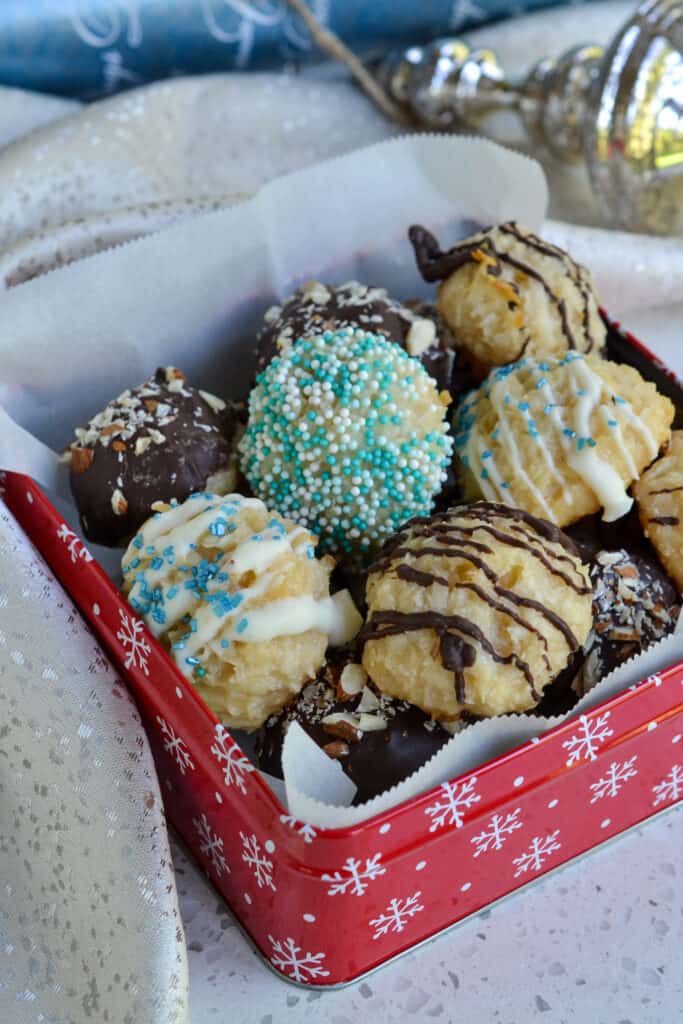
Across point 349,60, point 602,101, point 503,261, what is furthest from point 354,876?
point 349,60

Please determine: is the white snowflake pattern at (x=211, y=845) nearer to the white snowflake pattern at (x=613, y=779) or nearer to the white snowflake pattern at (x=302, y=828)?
the white snowflake pattern at (x=302, y=828)

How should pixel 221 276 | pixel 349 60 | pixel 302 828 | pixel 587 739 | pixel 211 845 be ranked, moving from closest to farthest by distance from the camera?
pixel 302 828, pixel 587 739, pixel 211 845, pixel 221 276, pixel 349 60

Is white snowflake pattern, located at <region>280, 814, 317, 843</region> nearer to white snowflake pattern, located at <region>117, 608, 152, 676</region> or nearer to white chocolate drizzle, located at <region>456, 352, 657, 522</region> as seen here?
white snowflake pattern, located at <region>117, 608, 152, 676</region>

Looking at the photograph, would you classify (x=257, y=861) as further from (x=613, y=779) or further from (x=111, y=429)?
(x=111, y=429)

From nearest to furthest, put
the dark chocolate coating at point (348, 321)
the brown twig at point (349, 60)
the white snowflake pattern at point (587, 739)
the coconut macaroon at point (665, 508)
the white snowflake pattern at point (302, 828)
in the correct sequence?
the white snowflake pattern at point (302, 828)
the white snowflake pattern at point (587, 739)
the coconut macaroon at point (665, 508)
the dark chocolate coating at point (348, 321)
the brown twig at point (349, 60)

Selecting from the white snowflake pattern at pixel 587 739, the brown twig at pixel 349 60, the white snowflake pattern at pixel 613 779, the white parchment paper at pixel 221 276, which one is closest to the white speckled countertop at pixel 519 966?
the white snowflake pattern at pixel 613 779

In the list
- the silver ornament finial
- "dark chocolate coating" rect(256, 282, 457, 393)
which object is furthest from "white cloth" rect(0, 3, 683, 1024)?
the silver ornament finial
